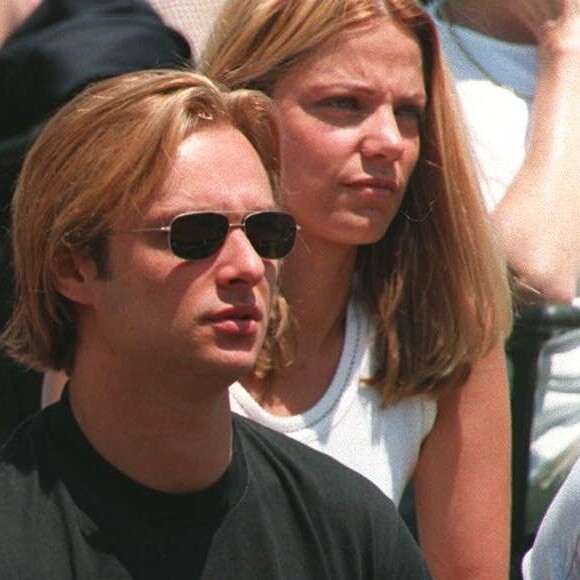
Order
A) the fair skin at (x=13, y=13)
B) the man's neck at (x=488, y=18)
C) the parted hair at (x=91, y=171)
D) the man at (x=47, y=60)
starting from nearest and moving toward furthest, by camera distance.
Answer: the parted hair at (x=91, y=171), the man at (x=47, y=60), the fair skin at (x=13, y=13), the man's neck at (x=488, y=18)

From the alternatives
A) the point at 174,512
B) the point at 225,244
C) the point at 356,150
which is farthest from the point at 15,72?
the point at 174,512

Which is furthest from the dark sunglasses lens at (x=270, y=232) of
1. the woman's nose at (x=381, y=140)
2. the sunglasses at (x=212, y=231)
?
the woman's nose at (x=381, y=140)

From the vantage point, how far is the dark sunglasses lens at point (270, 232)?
8.74 feet

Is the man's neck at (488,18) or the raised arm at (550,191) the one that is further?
the man's neck at (488,18)

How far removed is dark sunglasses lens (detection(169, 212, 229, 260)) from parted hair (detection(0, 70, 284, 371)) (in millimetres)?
68

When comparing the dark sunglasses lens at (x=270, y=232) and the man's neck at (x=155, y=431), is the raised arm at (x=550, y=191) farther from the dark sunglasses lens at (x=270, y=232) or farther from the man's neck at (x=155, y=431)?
the man's neck at (x=155, y=431)

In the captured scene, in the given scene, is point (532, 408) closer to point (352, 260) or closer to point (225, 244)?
point (352, 260)

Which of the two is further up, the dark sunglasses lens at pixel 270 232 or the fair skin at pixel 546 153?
the dark sunglasses lens at pixel 270 232

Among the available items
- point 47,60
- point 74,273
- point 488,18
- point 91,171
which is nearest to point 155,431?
point 74,273

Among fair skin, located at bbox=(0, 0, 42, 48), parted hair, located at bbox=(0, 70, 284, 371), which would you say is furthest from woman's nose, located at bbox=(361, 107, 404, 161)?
parted hair, located at bbox=(0, 70, 284, 371)

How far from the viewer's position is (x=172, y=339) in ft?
8.57

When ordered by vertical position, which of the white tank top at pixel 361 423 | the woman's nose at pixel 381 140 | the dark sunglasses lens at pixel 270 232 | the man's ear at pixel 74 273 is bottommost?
the white tank top at pixel 361 423

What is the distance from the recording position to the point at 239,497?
2654 mm

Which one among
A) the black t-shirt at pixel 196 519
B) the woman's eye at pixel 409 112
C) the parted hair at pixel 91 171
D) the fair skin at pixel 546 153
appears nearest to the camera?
the black t-shirt at pixel 196 519
